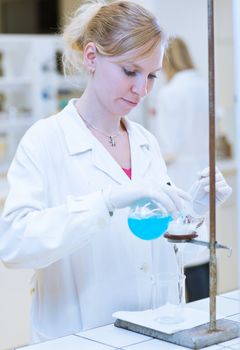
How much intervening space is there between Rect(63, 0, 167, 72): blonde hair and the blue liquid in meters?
0.44

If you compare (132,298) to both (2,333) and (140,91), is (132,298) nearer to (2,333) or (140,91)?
(140,91)

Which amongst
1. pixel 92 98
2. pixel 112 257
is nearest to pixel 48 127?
pixel 92 98

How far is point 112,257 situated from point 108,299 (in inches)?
4.0

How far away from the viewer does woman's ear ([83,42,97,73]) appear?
5.62 ft

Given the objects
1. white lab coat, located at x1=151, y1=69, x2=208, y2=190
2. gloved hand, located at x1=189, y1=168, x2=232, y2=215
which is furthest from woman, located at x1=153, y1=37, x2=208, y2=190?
gloved hand, located at x1=189, y1=168, x2=232, y2=215

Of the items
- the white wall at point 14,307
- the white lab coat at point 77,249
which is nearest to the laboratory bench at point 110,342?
the white lab coat at point 77,249

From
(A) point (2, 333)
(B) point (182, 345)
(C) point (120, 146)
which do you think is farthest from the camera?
(A) point (2, 333)

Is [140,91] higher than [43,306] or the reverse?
higher

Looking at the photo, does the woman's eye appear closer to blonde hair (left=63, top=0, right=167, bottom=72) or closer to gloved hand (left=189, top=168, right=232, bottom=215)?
blonde hair (left=63, top=0, right=167, bottom=72)

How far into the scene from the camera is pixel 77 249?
1.61 m

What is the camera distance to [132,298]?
1718 millimetres

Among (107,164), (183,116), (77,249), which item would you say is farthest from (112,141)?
(183,116)

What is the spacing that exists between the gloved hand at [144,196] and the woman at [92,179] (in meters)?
0.09

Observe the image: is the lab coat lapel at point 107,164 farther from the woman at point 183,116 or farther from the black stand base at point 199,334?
the woman at point 183,116
